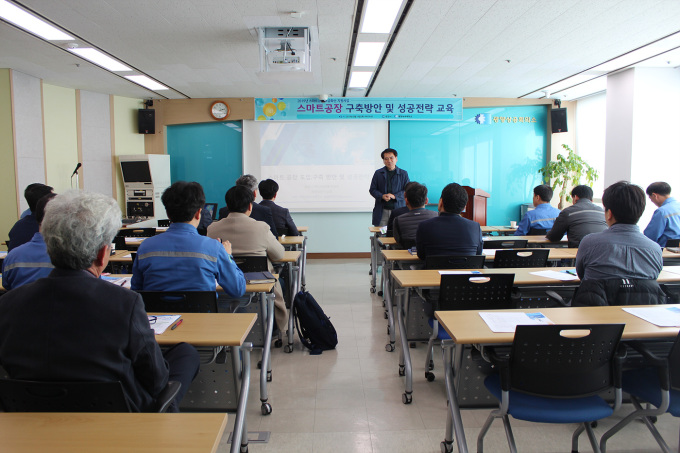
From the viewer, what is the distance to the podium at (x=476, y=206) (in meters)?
7.09

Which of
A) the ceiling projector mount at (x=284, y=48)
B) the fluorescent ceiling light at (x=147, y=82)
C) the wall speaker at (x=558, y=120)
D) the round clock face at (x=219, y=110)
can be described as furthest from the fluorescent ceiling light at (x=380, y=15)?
the wall speaker at (x=558, y=120)

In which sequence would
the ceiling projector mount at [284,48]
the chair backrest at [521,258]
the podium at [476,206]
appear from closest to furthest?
the chair backrest at [521,258], the ceiling projector mount at [284,48], the podium at [476,206]

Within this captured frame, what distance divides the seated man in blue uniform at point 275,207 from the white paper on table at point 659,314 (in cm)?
339

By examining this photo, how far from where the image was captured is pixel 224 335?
5.88 feet

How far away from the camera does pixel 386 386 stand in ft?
9.73

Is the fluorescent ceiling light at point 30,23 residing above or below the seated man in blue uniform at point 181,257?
above

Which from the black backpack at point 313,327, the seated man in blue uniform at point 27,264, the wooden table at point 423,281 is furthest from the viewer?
the black backpack at point 313,327

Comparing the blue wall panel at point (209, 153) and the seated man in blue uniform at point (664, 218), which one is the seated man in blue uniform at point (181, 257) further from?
the blue wall panel at point (209, 153)

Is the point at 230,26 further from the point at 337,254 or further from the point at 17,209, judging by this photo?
the point at 337,254

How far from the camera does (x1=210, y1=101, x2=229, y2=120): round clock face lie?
7.69m

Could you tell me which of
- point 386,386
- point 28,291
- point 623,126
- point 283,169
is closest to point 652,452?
point 386,386

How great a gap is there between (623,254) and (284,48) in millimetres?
3558

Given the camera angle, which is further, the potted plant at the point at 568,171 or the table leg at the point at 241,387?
the potted plant at the point at 568,171

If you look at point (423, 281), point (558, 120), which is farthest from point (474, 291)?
point (558, 120)
